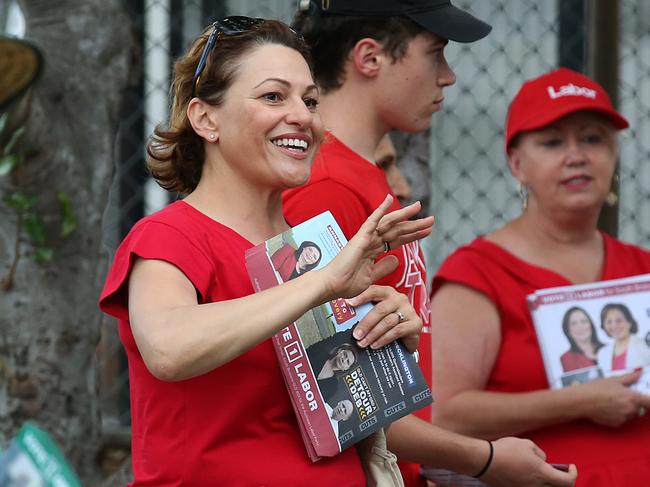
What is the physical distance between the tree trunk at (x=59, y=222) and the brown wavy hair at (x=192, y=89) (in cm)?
111

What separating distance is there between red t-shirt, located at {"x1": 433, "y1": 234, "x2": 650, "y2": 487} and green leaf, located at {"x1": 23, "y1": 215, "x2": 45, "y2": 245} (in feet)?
3.48

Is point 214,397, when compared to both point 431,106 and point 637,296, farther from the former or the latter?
point 637,296

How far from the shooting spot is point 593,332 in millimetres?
2939

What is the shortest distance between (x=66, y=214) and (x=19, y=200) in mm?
133

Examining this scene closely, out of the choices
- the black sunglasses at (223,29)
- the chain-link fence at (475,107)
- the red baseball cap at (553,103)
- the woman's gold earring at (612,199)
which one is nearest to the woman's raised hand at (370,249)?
the black sunglasses at (223,29)

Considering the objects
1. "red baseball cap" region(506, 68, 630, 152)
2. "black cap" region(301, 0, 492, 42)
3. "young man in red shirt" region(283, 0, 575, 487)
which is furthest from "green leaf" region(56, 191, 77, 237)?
"red baseball cap" region(506, 68, 630, 152)

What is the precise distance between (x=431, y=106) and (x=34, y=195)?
1.23m

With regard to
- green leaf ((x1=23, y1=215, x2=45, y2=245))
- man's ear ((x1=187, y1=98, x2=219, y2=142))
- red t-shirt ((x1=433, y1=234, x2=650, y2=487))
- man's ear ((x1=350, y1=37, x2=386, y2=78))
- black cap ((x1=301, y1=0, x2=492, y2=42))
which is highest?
black cap ((x1=301, y1=0, x2=492, y2=42))

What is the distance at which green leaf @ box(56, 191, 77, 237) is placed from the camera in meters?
3.29

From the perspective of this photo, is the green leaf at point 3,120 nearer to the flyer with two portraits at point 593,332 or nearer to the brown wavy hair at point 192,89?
the brown wavy hair at point 192,89

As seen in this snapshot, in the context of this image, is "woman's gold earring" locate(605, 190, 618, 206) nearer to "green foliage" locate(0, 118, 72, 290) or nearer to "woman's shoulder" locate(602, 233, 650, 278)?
"woman's shoulder" locate(602, 233, 650, 278)

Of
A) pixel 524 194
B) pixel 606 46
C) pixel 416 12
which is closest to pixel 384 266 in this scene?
pixel 416 12

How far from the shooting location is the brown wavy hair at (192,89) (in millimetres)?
2080

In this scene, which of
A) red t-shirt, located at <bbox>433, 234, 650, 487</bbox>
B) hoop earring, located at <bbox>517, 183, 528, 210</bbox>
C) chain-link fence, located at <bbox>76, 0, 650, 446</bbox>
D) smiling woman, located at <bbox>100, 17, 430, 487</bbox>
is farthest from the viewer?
chain-link fence, located at <bbox>76, 0, 650, 446</bbox>
